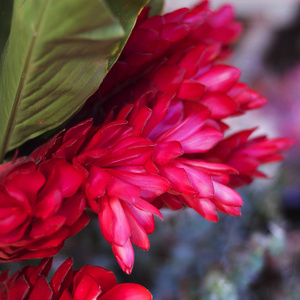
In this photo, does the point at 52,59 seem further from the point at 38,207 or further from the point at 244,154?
the point at 244,154

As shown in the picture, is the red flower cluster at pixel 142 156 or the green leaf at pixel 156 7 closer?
the red flower cluster at pixel 142 156

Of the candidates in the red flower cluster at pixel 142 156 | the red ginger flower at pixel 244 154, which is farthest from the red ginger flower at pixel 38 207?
the red ginger flower at pixel 244 154

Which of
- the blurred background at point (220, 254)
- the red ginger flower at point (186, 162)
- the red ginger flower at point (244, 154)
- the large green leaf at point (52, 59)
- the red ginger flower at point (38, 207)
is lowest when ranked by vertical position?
the blurred background at point (220, 254)

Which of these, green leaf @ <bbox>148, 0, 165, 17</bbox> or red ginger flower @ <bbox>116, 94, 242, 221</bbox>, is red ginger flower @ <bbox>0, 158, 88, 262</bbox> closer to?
red ginger flower @ <bbox>116, 94, 242, 221</bbox>

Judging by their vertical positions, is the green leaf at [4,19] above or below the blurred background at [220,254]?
above

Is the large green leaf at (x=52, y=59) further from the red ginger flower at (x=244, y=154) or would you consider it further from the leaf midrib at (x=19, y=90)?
the red ginger flower at (x=244, y=154)

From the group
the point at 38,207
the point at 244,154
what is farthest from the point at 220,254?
the point at 38,207

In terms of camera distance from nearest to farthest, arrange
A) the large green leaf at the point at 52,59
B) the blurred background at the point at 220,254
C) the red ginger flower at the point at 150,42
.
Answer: the large green leaf at the point at 52,59, the red ginger flower at the point at 150,42, the blurred background at the point at 220,254

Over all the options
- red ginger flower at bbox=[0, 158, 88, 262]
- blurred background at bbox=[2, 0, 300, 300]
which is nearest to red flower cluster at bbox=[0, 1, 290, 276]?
red ginger flower at bbox=[0, 158, 88, 262]
